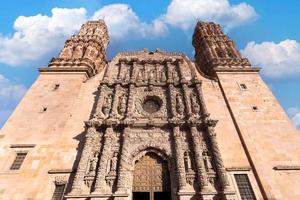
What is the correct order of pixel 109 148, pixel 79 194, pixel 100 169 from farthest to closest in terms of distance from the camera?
pixel 109 148, pixel 100 169, pixel 79 194

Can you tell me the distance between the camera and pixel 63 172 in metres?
14.7

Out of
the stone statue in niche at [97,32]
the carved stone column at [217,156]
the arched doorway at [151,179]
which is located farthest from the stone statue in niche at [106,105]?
the stone statue in niche at [97,32]

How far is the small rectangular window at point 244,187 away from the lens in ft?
46.2

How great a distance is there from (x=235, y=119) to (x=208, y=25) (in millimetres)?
17436

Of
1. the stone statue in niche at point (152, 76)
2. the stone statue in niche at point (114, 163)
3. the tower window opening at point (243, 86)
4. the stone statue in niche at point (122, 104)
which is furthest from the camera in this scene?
the tower window opening at point (243, 86)

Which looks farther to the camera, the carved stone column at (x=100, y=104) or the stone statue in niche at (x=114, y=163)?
the carved stone column at (x=100, y=104)

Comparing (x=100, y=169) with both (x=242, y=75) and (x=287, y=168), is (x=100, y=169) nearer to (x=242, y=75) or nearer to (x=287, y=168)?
(x=287, y=168)

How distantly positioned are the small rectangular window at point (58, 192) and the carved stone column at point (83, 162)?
4.23 feet

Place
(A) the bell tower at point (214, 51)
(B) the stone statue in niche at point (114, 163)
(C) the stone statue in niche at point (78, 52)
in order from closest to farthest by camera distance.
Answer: (B) the stone statue in niche at point (114, 163), (A) the bell tower at point (214, 51), (C) the stone statue in niche at point (78, 52)

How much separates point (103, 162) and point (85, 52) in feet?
47.0

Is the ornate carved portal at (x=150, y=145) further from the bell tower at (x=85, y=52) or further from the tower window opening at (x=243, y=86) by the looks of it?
the tower window opening at (x=243, y=86)

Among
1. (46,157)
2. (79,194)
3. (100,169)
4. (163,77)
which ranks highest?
(163,77)

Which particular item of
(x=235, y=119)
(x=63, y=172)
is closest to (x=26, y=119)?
(x=63, y=172)

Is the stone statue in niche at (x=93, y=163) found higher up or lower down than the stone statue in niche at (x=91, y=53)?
lower down
